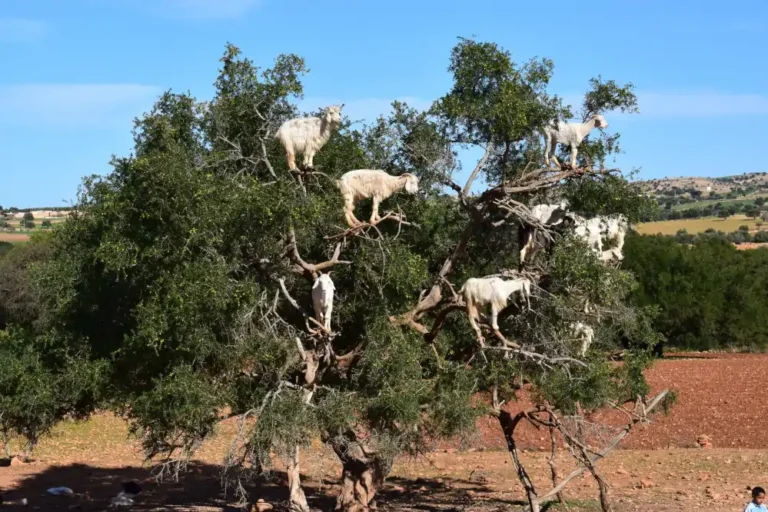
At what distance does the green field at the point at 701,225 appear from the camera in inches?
3514

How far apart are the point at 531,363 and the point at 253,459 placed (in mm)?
3957

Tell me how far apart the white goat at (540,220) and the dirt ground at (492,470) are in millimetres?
2570

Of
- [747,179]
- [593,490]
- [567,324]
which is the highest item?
[747,179]

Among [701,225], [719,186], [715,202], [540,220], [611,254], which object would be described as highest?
[719,186]

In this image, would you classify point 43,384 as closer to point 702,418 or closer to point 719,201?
point 702,418

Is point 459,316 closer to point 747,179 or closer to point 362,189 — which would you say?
point 362,189

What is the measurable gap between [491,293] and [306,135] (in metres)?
2.94

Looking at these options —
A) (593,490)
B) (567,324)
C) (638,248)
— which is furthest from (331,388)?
(638,248)

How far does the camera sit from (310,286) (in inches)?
508

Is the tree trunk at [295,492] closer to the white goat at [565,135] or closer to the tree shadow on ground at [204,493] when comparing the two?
the tree shadow on ground at [204,493]

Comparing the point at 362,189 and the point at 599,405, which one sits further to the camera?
the point at 599,405

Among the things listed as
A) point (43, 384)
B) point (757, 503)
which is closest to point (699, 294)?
point (757, 503)

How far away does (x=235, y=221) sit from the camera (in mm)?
11258

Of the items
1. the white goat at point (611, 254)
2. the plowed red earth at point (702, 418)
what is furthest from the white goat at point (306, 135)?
the plowed red earth at point (702, 418)
